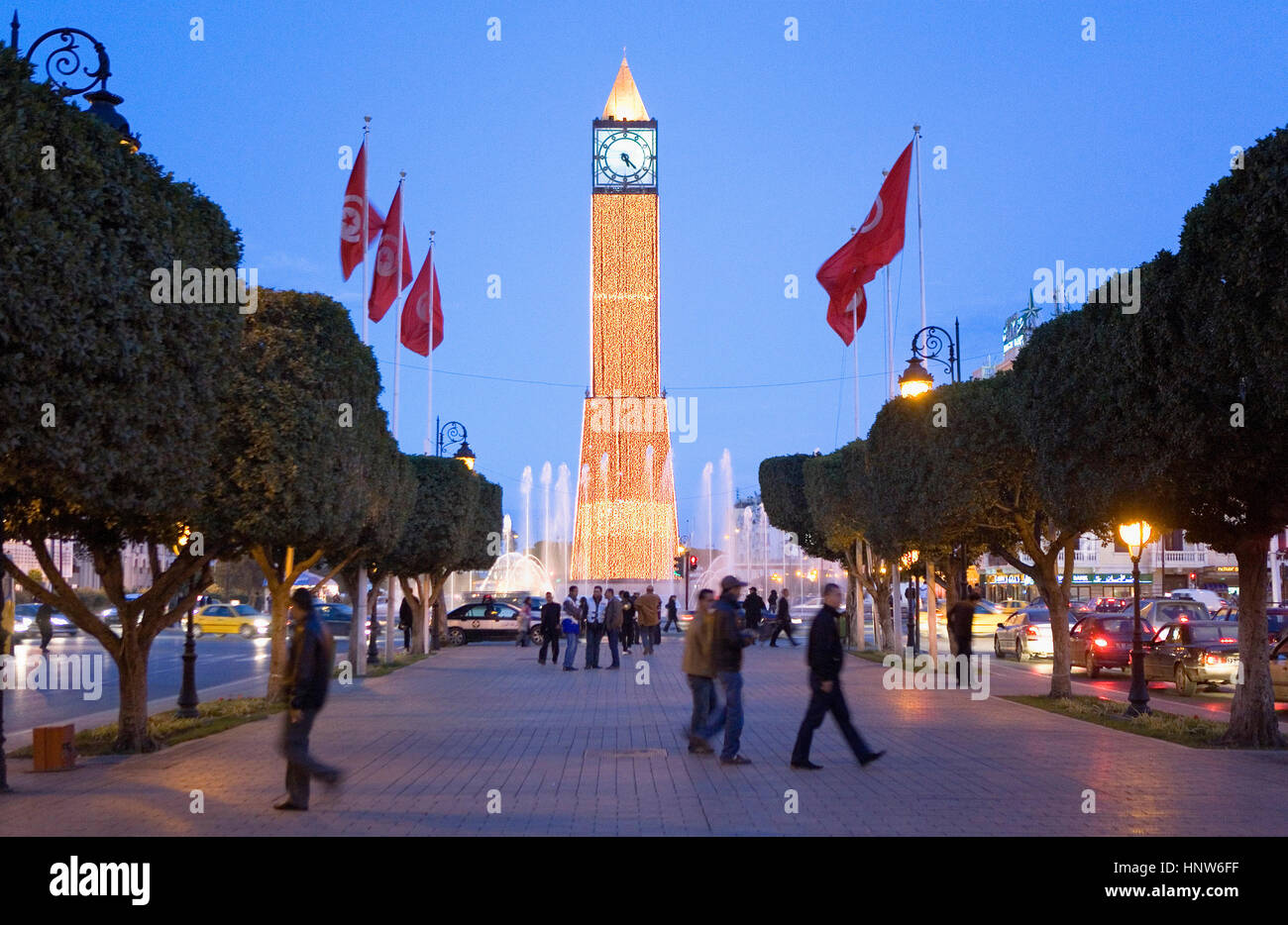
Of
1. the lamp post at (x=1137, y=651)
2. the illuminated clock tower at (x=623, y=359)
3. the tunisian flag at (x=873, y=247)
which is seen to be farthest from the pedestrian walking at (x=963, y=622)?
the illuminated clock tower at (x=623, y=359)

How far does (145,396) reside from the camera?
38.3ft

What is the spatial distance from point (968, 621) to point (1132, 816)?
10.4 metres

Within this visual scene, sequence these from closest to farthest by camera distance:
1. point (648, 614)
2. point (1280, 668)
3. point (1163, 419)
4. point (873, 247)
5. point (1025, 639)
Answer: point (1163, 419), point (1280, 668), point (873, 247), point (648, 614), point (1025, 639)

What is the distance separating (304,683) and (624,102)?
3626 inches

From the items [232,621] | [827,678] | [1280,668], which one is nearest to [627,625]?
[1280,668]

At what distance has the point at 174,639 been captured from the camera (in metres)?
53.4

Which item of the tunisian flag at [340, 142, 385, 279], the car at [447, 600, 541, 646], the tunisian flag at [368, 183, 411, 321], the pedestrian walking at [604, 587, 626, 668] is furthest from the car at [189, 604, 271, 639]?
the tunisian flag at [340, 142, 385, 279]

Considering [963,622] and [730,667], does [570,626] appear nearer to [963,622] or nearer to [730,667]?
[963,622]

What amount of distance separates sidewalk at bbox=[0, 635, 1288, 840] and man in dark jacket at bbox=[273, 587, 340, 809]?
1.30 feet

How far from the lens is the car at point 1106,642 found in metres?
28.3

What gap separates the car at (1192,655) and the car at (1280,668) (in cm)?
192

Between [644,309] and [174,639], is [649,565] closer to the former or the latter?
[644,309]

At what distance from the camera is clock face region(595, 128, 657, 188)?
305 ft

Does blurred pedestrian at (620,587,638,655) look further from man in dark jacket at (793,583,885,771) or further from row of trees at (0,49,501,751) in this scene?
man in dark jacket at (793,583,885,771)
